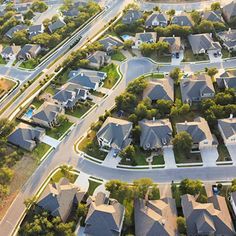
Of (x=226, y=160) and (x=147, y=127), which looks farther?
(x=147, y=127)

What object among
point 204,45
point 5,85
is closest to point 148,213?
point 204,45

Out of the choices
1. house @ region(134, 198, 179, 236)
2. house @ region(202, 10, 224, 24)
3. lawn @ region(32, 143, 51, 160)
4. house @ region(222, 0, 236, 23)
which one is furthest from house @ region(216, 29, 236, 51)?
lawn @ region(32, 143, 51, 160)

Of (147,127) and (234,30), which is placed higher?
(234,30)

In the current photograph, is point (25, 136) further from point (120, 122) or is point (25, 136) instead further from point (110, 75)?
point (110, 75)

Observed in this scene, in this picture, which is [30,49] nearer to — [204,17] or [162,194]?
[204,17]

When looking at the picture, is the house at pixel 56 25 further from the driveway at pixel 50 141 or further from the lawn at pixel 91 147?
the lawn at pixel 91 147

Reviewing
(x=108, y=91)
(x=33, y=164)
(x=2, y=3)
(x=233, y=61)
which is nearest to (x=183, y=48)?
(x=233, y=61)

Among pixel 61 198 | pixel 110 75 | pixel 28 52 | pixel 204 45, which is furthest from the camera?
pixel 28 52

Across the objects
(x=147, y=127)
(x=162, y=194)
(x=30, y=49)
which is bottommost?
(x=162, y=194)

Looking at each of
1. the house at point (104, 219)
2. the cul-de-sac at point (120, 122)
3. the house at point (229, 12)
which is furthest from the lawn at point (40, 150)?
the house at point (229, 12)
